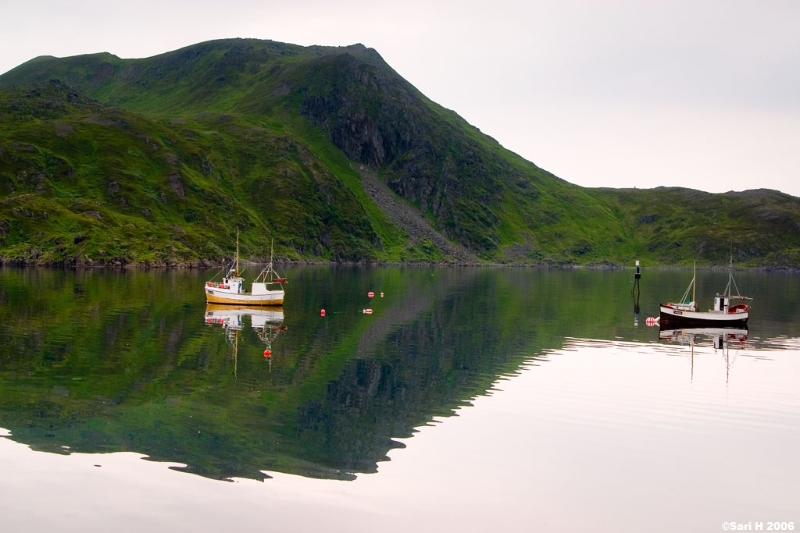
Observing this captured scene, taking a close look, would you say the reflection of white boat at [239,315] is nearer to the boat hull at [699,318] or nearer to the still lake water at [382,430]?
the still lake water at [382,430]

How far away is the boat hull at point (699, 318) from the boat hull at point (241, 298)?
1845 inches

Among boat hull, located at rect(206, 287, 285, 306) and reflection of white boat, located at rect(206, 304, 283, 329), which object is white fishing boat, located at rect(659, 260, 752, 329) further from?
boat hull, located at rect(206, 287, 285, 306)

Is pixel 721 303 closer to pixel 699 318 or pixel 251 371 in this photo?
pixel 699 318

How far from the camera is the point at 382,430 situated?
1390 inches

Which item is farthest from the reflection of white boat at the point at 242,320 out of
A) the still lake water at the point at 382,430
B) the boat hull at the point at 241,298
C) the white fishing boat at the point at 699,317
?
the white fishing boat at the point at 699,317

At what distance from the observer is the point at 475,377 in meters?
50.5

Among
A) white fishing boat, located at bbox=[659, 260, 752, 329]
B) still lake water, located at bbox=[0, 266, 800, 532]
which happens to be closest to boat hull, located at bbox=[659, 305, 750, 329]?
white fishing boat, located at bbox=[659, 260, 752, 329]

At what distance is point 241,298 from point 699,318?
56.6 m

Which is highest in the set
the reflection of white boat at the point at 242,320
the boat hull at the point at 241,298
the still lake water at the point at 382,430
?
the boat hull at the point at 241,298

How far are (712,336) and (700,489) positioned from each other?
57.5 metres

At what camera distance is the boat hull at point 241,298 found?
95.8m

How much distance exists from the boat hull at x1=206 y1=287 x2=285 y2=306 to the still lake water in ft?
74.2

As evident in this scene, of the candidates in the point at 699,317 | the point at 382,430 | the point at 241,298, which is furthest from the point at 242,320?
the point at 699,317

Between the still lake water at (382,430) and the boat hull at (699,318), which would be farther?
the boat hull at (699,318)
